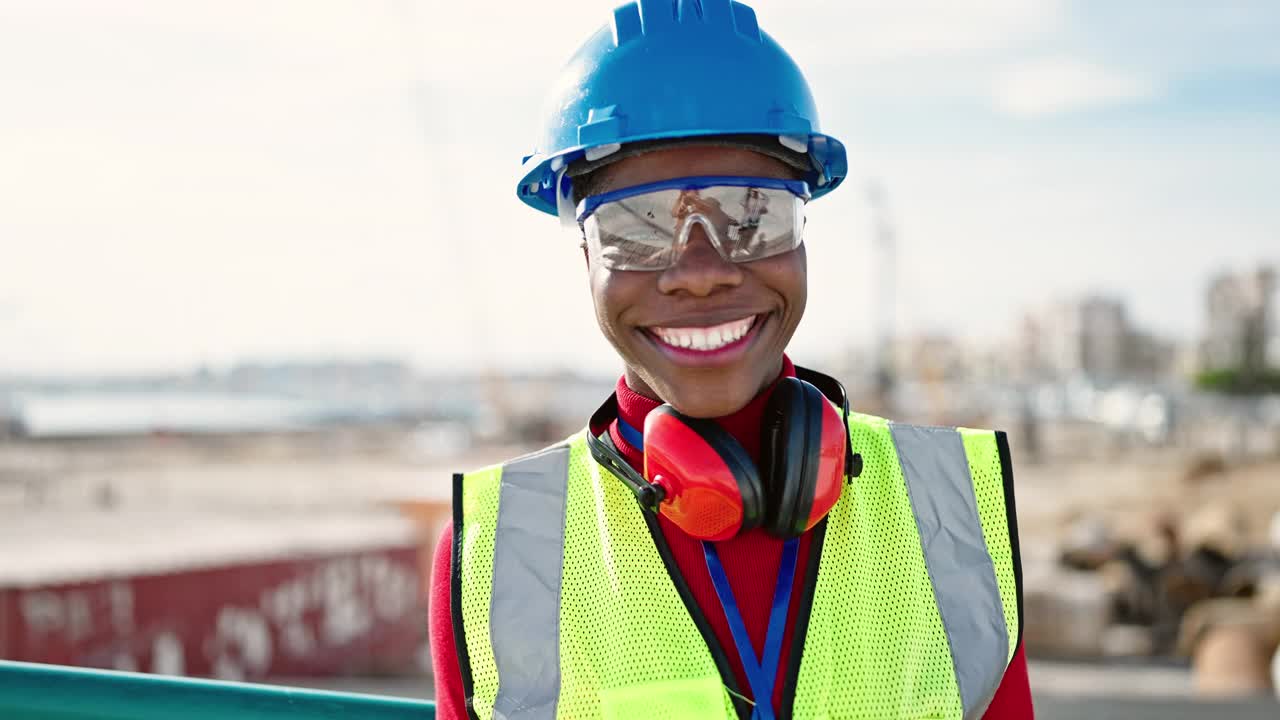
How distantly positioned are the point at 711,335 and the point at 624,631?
0.47m

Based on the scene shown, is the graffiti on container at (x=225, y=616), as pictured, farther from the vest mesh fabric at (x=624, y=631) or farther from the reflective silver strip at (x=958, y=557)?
the reflective silver strip at (x=958, y=557)

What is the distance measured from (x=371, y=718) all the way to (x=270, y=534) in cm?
2585

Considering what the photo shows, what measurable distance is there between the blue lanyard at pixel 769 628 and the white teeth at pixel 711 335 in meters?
0.31

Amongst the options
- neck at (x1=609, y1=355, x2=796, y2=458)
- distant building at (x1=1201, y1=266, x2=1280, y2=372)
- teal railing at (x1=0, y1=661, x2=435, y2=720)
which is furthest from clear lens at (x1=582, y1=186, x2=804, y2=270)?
distant building at (x1=1201, y1=266, x2=1280, y2=372)

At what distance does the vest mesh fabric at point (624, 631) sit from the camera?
170 centimetres

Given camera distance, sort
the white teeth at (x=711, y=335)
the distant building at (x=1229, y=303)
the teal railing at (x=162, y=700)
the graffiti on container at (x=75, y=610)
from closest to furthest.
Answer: the white teeth at (x=711, y=335) → the teal railing at (x=162, y=700) → the graffiti on container at (x=75, y=610) → the distant building at (x=1229, y=303)

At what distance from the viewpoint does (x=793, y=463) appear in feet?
5.62

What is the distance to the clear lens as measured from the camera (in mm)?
1812

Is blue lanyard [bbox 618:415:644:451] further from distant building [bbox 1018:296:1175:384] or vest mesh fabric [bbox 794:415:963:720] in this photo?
distant building [bbox 1018:296:1175:384]

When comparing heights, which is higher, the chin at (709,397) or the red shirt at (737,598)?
the chin at (709,397)

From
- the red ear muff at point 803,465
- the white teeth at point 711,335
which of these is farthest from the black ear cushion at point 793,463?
the white teeth at point 711,335

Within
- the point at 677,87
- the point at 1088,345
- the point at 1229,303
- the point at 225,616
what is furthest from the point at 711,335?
the point at 1088,345

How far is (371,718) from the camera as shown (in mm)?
2057

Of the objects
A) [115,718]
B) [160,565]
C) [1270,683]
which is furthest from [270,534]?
[115,718]
